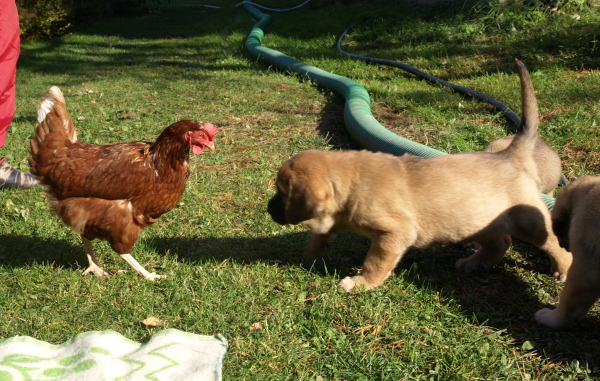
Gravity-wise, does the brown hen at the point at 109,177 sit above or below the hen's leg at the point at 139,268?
above

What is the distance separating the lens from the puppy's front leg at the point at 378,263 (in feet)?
11.9

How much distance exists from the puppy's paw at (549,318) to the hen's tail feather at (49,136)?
3.57 meters

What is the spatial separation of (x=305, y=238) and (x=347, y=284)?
3.24 ft

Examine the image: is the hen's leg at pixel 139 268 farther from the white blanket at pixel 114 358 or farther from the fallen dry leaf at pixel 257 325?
the fallen dry leaf at pixel 257 325

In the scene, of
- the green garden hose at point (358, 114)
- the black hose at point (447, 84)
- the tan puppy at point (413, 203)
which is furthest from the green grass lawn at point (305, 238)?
the tan puppy at point (413, 203)

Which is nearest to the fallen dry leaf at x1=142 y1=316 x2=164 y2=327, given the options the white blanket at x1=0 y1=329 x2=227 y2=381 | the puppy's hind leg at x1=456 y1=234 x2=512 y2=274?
the white blanket at x1=0 y1=329 x2=227 y2=381

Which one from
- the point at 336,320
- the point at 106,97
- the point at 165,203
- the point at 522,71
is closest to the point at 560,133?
the point at 522,71

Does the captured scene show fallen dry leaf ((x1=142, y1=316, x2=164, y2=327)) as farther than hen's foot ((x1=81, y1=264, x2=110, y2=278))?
No

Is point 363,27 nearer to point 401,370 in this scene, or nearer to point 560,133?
point 560,133

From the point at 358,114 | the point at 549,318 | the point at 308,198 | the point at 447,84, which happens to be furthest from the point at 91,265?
the point at 447,84

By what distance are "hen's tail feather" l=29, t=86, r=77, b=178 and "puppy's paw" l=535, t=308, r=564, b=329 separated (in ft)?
11.7

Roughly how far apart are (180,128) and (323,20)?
11.3 meters

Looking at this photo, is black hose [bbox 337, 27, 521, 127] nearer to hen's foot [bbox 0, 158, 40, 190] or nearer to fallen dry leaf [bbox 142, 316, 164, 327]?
fallen dry leaf [bbox 142, 316, 164, 327]

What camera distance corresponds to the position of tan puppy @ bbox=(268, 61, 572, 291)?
11.9 feet
